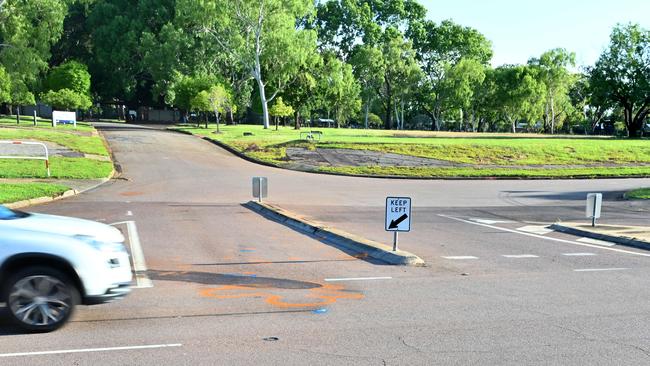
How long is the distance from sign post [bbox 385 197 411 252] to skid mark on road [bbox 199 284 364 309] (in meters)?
2.89

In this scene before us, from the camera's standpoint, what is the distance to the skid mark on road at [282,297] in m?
7.62

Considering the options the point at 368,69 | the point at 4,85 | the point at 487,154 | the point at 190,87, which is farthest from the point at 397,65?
the point at 4,85

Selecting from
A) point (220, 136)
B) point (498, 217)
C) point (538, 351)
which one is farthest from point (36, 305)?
point (220, 136)

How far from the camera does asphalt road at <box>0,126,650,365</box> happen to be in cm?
570

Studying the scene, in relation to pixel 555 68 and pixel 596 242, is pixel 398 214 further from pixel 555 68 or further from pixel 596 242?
pixel 555 68

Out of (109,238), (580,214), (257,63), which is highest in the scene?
(257,63)

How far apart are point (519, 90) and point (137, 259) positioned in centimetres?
8251

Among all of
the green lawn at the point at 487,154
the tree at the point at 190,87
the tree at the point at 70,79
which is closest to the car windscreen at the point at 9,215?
the green lawn at the point at 487,154

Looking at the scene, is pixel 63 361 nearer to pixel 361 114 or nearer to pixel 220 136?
pixel 220 136

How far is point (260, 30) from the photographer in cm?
5816

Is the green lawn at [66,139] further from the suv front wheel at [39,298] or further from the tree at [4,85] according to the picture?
the suv front wheel at [39,298]

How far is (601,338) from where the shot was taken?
20.6 ft

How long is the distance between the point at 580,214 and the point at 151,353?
1775cm

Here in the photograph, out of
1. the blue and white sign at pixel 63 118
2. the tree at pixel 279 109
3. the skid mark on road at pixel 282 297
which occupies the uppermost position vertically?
the tree at pixel 279 109
